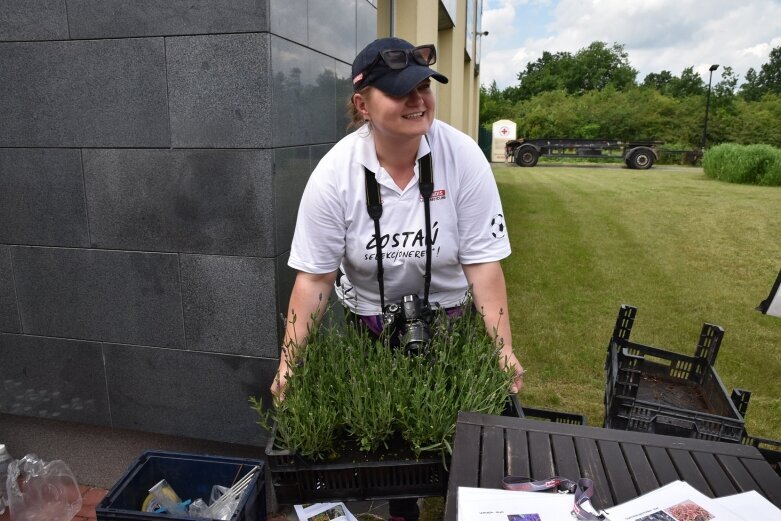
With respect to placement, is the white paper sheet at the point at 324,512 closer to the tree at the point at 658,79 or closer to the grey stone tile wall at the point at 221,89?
the grey stone tile wall at the point at 221,89

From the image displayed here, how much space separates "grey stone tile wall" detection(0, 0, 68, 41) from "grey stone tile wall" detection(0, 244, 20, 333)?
3.56 ft

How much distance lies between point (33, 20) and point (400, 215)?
2.10m

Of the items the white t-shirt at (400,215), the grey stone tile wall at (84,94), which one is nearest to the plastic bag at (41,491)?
the grey stone tile wall at (84,94)

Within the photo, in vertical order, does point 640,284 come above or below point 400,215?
below

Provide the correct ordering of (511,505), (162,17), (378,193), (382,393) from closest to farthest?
(511,505) < (382,393) < (378,193) < (162,17)

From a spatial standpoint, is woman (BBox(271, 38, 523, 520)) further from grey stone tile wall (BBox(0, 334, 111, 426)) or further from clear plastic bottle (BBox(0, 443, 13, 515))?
clear plastic bottle (BBox(0, 443, 13, 515))

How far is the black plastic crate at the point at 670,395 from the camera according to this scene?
8.05 ft

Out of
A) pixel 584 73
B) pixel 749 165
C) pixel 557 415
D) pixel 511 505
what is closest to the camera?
pixel 511 505

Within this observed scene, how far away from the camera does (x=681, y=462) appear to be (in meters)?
1.68

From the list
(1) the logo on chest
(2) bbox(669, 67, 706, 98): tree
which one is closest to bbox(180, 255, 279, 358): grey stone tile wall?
(1) the logo on chest

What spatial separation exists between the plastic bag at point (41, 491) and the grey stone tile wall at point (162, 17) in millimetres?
2255

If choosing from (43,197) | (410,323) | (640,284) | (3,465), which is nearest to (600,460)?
(410,323)

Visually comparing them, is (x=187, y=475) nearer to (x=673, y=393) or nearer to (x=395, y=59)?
(x=395, y=59)

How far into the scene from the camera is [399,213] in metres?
2.13
